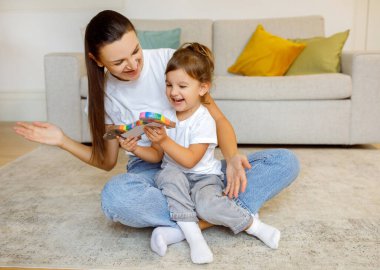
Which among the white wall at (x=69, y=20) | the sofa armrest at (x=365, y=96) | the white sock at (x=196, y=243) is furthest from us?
the white wall at (x=69, y=20)

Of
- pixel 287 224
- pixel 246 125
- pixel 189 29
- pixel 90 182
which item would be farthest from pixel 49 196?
pixel 189 29

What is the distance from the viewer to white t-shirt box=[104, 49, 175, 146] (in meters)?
1.51

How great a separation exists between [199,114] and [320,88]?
1457mm

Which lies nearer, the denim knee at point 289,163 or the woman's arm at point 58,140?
the woman's arm at point 58,140

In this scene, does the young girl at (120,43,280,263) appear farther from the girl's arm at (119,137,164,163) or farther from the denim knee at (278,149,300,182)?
the denim knee at (278,149,300,182)

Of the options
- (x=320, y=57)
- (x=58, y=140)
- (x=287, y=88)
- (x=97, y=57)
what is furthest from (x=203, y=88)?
(x=320, y=57)

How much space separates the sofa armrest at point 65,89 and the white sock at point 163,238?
A: 5.44 feet

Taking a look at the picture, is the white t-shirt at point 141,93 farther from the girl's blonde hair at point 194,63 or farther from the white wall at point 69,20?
Result: the white wall at point 69,20

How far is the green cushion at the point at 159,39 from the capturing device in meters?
3.03

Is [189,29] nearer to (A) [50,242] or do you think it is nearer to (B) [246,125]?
(B) [246,125]

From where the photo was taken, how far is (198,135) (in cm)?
136

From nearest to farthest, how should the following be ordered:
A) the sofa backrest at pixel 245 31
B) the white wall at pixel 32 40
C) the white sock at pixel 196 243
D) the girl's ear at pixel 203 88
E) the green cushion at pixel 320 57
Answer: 1. the white sock at pixel 196 243
2. the girl's ear at pixel 203 88
3. the green cushion at pixel 320 57
4. the sofa backrest at pixel 245 31
5. the white wall at pixel 32 40

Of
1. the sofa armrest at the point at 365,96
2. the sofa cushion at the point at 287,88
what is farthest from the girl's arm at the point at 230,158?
the sofa armrest at the point at 365,96

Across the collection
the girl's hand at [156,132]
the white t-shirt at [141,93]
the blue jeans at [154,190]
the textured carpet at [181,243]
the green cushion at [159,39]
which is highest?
the green cushion at [159,39]
